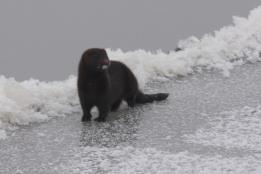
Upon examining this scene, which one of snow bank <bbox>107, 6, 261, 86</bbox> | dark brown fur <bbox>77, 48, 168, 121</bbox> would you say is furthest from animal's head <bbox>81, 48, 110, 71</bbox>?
snow bank <bbox>107, 6, 261, 86</bbox>

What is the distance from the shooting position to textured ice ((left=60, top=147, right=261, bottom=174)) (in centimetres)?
481

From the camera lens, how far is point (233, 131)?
18.9ft

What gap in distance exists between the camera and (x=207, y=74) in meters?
7.76

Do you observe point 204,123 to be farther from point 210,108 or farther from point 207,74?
point 207,74

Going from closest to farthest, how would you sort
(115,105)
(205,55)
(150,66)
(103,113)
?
(103,113) → (115,105) → (150,66) → (205,55)

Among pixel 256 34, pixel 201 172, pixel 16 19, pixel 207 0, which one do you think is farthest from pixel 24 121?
pixel 207 0

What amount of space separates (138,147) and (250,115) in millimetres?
1353

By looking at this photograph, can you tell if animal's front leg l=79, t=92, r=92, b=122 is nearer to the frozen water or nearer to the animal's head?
the frozen water

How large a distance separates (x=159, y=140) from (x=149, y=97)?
1.27 meters

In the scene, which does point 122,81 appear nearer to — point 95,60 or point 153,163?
point 95,60

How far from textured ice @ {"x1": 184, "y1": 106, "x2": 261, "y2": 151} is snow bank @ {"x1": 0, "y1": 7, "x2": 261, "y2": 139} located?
4.61 feet

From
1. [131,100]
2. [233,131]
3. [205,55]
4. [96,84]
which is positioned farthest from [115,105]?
[205,55]

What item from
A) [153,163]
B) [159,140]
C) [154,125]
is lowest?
[153,163]

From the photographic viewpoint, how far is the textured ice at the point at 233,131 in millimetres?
5422
